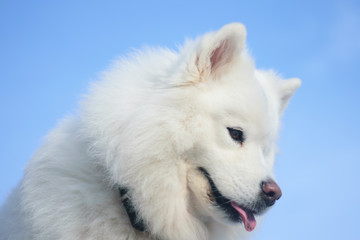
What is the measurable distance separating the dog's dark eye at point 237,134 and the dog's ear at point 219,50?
0.61 metres

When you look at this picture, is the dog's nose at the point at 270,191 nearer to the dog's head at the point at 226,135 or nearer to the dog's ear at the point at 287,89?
the dog's head at the point at 226,135

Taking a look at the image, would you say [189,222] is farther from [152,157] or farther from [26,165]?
[26,165]

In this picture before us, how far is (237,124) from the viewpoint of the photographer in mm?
3619

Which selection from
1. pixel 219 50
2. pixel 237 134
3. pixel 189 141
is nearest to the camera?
pixel 189 141

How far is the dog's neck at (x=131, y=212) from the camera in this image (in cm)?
353

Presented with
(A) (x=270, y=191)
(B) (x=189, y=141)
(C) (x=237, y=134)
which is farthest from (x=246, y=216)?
(B) (x=189, y=141)

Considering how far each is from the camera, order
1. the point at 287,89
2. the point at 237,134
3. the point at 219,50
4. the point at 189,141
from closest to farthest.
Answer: the point at 189,141 → the point at 237,134 → the point at 219,50 → the point at 287,89

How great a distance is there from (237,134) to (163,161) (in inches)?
29.9

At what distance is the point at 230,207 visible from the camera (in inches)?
145

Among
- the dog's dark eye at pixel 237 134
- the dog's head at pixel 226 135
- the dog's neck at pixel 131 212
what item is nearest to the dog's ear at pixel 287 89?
the dog's head at pixel 226 135

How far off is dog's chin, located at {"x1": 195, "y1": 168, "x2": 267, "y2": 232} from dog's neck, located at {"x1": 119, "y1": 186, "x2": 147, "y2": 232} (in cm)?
69

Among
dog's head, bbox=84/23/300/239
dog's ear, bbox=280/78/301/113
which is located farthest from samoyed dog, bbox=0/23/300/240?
dog's ear, bbox=280/78/301/113

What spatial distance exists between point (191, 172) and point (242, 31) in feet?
4.79

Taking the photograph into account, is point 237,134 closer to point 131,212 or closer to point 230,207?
point 230,207
